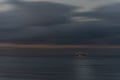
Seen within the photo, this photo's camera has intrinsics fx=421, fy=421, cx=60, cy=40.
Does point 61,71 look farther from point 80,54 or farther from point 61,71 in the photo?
point 80,54

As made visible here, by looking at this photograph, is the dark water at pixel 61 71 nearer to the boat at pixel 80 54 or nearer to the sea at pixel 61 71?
the sea at pixel 61 71

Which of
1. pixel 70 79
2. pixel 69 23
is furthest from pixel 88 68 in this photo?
pixel 69 23

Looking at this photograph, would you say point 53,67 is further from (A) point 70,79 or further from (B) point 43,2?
(B) point 43,2

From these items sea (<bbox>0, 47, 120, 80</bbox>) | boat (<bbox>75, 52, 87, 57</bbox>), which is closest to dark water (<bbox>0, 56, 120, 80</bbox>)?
sea (<bbox>0, 47, 120, 80</bbox>)

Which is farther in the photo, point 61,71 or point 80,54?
point 80,54

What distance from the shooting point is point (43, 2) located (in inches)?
453

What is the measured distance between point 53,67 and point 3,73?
42.3 inches

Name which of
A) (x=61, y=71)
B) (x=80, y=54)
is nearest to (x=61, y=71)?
(x=61, y=71)

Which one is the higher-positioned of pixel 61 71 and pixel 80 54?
pixel 80 54

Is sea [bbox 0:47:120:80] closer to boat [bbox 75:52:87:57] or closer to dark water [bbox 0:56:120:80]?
dark water [bbox 0:56:120:80]

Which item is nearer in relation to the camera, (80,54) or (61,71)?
(61,71)

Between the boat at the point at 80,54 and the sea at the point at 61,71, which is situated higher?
the boat at the point at 80,54

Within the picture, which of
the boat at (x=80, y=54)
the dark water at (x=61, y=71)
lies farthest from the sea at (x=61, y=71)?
the boat at (x=80, y=54)

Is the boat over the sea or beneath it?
over
